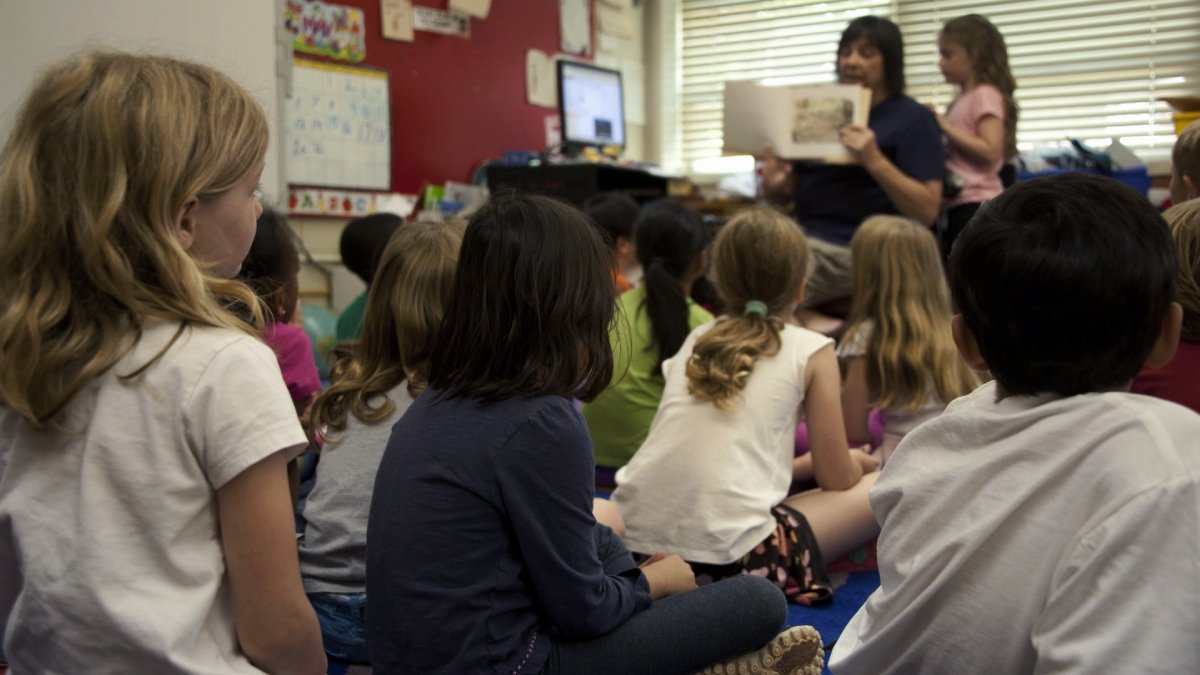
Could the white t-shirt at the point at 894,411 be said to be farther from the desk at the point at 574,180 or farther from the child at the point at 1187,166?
the desk at the point at 574,180

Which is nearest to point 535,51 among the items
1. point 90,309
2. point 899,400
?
point 899,400

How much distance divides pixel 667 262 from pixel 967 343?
1.67 m

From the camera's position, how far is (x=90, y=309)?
0.90 meters

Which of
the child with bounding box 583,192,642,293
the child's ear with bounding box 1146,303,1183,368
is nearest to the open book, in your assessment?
the child with bounding box 583,192,642,293

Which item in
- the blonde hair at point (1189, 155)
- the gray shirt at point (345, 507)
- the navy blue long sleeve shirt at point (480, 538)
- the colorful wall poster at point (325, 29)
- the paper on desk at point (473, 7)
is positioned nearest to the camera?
the navy blue long sleeve shirt at point (480, 538)

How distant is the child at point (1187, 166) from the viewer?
1.74 meters

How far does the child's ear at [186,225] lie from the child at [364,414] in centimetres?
65

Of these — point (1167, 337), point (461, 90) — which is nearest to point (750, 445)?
point (1167, 337)

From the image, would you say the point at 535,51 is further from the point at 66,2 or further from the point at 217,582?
the point at 217,582

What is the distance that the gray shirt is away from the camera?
5.14 feet

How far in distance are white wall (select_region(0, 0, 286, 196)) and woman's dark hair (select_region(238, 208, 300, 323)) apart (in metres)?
0.32

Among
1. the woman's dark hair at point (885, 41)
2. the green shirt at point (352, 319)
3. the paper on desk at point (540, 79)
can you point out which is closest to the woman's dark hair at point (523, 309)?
the green shirt at point (352, 319)

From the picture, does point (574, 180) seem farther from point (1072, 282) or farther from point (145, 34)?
point (1072, 282)

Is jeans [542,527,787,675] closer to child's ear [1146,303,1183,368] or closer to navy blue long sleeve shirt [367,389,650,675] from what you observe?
navy blue long sleeve shirt [367,389,650,675]
